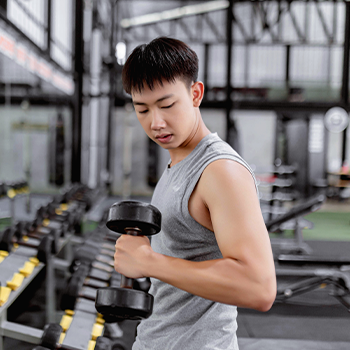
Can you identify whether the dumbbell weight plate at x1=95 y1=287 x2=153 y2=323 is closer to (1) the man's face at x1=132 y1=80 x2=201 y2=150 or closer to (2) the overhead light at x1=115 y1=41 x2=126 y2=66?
(1) the man's face at x1=132 y1=80 x2=201 y2=150

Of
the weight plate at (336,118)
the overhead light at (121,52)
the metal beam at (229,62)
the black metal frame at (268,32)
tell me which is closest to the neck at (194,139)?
the overhead light at (121,52)

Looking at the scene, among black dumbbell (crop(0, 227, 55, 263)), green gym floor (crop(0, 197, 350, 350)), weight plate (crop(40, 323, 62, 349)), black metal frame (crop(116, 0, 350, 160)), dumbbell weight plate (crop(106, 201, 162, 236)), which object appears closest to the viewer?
dumbbell weight plate (crop(106, 201, 162, 236))

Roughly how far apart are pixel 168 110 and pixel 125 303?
1.12 feet

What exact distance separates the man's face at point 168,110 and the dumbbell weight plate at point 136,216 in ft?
0.44

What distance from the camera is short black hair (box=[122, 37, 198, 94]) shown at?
0.63 m

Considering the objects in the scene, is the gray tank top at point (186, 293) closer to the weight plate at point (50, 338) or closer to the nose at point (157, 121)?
the nose at point (157, 121)

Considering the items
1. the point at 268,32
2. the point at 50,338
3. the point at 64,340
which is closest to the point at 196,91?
the point at 50,338

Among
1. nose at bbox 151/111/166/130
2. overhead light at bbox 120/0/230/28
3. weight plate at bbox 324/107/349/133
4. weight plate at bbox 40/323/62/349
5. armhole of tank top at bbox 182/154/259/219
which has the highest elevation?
overhead light at bbox 120/0/230/28

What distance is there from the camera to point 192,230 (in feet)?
2.11

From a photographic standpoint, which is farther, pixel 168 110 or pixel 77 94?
pixel 77 94

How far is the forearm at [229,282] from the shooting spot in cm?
51

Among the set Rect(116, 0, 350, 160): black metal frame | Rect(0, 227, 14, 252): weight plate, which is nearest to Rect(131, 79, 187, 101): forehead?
Rect(0, 227, 14, 252): weight plate

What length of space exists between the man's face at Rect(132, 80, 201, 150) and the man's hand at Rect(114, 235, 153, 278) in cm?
19

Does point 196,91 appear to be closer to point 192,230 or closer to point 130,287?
point 192,230
